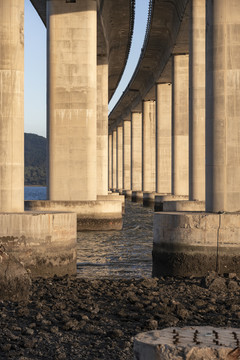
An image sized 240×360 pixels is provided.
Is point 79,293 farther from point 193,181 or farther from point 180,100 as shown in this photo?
point 180,100

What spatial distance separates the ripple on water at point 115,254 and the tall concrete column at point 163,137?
29642 mm

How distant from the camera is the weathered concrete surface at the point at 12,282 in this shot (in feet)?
38.7

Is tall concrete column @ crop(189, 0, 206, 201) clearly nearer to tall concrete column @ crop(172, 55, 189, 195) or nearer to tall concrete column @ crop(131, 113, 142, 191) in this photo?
tall concrete column @ crop(172, 55, 189, 195)

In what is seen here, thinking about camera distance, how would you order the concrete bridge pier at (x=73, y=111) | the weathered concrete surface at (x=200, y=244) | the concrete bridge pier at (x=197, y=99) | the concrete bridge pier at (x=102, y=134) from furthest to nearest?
the concrete bridge pier at (x=102, y=134), the concrete bridge pier at (x=197, y=99), the concrete bridge pier at (x=73, y=111), the weathered concrete surface at (x=200, y=244)

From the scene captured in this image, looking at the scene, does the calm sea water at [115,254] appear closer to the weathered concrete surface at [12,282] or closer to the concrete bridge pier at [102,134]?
the weathered concrete surface at [12,282]

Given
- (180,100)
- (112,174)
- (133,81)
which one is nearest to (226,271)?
(180,100)

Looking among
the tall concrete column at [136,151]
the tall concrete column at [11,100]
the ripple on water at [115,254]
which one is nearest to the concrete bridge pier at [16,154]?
the tall concrete column at [11,100]

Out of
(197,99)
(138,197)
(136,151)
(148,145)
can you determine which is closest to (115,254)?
(197,99)

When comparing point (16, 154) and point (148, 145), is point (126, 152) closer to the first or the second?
point (148, 145)

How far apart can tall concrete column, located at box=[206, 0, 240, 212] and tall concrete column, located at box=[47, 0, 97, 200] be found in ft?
41.7

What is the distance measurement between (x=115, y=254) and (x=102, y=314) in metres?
10.9

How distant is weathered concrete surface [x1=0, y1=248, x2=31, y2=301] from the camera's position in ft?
38.7

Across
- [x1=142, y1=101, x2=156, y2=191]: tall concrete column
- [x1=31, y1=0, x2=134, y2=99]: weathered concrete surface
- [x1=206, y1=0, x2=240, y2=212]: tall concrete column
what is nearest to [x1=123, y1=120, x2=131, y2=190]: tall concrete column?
[x1=142, y1=101, x2=156, y2=191]: tall concrete column

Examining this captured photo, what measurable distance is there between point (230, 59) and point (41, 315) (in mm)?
10833
